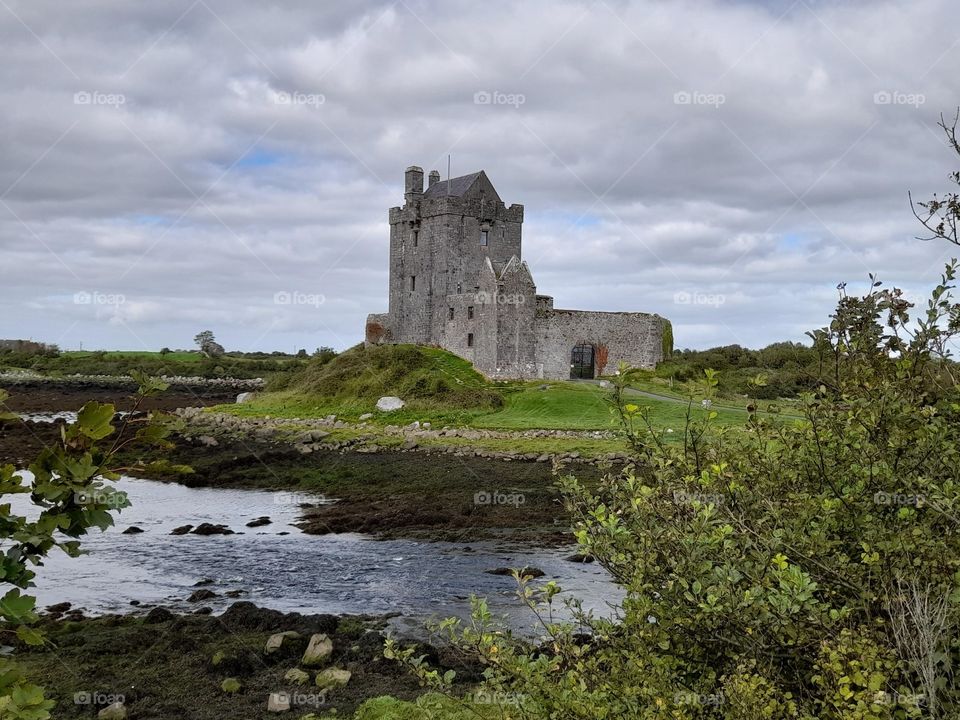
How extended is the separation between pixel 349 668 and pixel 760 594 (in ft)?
29.2

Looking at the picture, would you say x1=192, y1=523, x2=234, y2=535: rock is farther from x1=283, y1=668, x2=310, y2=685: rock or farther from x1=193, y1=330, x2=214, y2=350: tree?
x1=193, y1=330, x2=214, y2=350: tree

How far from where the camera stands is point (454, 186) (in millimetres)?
57188

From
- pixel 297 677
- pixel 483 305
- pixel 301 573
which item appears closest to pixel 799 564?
pixel 297 677

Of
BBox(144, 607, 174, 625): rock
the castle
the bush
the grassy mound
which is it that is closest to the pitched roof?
the castle

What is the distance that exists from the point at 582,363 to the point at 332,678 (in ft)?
141

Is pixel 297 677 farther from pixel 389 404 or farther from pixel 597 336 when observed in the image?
pixel 597 336

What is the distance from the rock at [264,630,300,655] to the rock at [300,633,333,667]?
393mm

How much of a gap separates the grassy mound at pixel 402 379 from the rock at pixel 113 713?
33758mm

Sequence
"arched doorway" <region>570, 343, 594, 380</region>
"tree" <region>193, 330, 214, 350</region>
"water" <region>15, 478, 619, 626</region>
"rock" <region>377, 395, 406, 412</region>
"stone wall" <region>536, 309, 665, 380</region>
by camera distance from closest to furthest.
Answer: "water" <region>15, 478, 619, 626</region>
"rock" <region>377, 395, 406, 412</region>
"stone wall" <region>536, 309, 665, 380</region>
"arched doorway" <region>570, 343, 594, 380</region>
"tree" <region>193, 330, 214, 350</region>

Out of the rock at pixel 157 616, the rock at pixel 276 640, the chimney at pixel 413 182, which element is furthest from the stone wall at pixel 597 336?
the rock at pixel 276 640

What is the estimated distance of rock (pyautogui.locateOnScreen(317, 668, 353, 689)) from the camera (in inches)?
458

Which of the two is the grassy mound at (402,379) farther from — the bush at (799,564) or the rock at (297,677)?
the bush at (799,564)

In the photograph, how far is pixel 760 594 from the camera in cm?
490

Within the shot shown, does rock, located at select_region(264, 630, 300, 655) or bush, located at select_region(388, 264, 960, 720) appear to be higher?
bush, located at select_region(388, 264, 960, 720)
